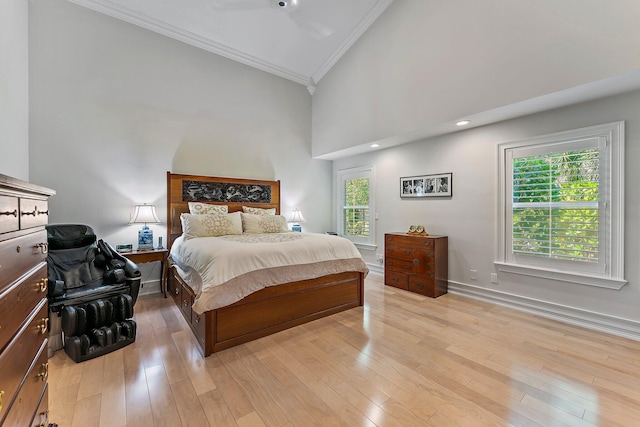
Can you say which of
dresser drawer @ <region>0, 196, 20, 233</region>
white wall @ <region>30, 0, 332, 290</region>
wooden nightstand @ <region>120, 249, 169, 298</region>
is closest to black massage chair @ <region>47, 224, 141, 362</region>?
wooden nightstand @ <region>120, 249, 169, 298</region>

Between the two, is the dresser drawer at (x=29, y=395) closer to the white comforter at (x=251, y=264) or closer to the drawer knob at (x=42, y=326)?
the drawer knob at (x=42, y=326)

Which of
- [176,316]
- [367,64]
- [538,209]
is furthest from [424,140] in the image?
[176,316]

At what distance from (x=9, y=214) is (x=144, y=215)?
3.09 metres

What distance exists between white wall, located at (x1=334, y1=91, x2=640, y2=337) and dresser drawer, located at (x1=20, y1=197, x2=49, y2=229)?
425cm

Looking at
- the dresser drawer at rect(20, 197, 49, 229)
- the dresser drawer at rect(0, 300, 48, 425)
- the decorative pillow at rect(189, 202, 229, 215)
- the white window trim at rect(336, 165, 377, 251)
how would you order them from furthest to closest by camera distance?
the white window trim at rect(336, 165, 377, 251) → the decorative pillow at rect(189, 202, 229, 215) → the dresser drawer at rect(20, 197, 49, 229) → the dresser drawer at rect(0, 300, 48, 425)

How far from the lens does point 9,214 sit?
90 centimetres

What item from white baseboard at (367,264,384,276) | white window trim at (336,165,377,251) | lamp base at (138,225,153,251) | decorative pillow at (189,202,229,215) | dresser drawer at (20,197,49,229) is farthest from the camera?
white window trim at (336,165,377,251)

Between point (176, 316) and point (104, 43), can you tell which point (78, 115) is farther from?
point (176, 316)

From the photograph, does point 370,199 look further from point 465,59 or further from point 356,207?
point 465,59

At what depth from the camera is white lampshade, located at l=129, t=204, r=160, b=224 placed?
12.0ft

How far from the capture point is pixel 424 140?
4418 millimetres

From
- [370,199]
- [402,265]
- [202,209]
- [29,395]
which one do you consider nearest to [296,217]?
[370,199]

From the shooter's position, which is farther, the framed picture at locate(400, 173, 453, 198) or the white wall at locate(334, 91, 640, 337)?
the framed picture at locate(400, 173, 453, 198)

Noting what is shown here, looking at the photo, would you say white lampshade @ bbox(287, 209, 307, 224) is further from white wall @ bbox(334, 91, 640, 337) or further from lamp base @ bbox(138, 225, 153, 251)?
lamp base @ bbox(138, 225, 153, 251)
